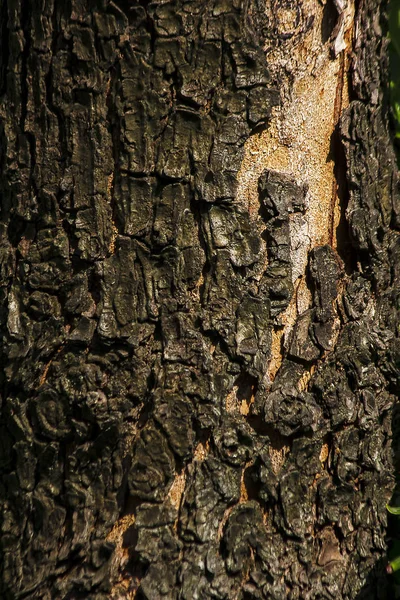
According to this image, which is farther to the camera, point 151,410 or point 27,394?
point 27,394

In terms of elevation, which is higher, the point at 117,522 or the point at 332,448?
the point at 332,448

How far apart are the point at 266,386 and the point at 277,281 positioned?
0.79 feet

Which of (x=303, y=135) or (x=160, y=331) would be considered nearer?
(x=160, y=331)

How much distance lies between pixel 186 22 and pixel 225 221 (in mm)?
436

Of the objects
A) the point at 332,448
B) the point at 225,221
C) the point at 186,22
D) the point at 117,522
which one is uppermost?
the point at 186,22

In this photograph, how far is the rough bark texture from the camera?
1.49m

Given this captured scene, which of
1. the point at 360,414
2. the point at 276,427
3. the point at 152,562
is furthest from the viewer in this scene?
the point at 360,414

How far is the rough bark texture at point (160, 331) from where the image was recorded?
1493 mm

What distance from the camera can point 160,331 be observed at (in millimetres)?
1511

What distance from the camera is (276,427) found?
1.56 metres

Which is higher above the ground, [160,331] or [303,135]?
[303,135]

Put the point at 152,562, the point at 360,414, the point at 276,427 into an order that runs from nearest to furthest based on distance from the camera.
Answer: the point at 152,562 < the point at 276,427 < the point at 360,414

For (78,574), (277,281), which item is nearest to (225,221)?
(277,281)

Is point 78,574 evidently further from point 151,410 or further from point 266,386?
point 266,386
